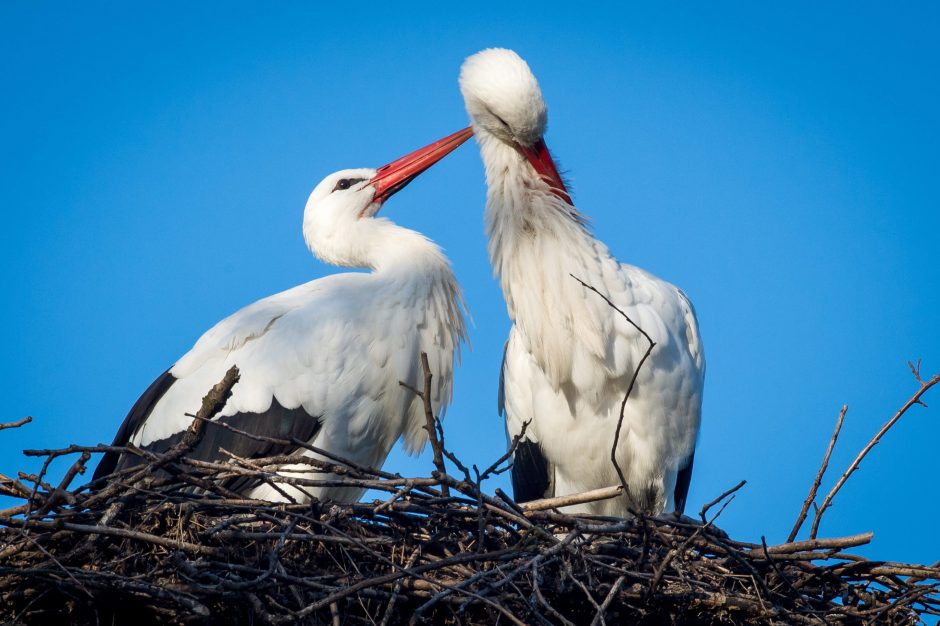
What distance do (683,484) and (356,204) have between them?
5.31ft

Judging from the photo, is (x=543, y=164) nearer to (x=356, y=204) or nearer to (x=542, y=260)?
(x=542, y=260)

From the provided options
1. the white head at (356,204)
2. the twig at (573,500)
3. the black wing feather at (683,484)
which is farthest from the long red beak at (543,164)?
the twig at (573,500)

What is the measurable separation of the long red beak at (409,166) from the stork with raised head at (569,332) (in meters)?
0.59

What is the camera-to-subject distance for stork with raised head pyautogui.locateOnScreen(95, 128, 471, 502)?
3867mm

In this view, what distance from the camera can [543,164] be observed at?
4.14m

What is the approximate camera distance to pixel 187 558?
295 centimetres

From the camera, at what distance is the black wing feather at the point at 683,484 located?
4207 millimetres

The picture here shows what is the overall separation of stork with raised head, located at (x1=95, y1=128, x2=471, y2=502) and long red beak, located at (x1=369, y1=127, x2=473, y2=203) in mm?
458

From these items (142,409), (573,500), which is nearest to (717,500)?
(573,500)

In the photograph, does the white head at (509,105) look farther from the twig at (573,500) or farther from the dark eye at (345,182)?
the twig at (573,500)

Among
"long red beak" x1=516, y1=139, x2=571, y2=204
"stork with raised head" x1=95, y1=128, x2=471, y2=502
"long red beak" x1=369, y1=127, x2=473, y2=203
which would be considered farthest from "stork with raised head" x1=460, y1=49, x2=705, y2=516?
"long red beak" x1=369, y1=127, x2=473, y2=203

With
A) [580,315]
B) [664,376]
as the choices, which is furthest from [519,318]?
[664,376]

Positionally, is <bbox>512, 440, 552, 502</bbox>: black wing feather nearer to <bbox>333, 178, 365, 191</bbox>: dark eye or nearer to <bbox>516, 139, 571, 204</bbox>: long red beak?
<bbox>516, 139, 571, 204</bbox>: long red beak

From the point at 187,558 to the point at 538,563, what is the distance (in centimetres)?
84
